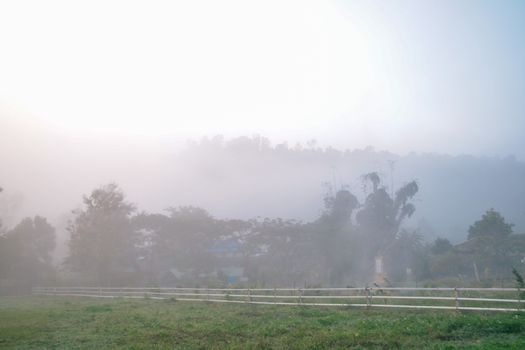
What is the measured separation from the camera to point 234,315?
74.4 ft

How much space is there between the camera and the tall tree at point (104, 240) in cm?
6806

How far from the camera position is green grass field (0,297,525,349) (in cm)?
1312

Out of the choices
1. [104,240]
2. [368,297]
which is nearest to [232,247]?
[104,240]

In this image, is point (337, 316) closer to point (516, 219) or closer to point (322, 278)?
point (322, 278)

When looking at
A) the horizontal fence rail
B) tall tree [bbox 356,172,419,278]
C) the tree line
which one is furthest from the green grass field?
tall tree [bbox 356,172,419,278]

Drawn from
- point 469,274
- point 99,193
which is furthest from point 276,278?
point 99,193

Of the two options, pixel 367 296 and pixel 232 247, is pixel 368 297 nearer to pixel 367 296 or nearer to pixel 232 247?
pixel 367 296

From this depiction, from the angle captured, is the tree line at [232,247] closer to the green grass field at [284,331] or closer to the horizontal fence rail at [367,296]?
the horizontal fence rail at [367,296]

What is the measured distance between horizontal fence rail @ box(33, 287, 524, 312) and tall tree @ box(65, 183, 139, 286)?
1656cm

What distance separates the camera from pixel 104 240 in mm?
68188

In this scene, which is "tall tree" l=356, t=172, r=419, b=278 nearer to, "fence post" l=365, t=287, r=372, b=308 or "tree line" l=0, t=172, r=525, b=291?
"tree line" l=0, t=172, r=525, b=291

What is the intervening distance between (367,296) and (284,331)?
257 inches

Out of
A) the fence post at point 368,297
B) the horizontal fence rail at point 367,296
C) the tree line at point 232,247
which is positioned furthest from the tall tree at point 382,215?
the fence post at point 368,297

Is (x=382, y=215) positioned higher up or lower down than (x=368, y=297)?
higher up
